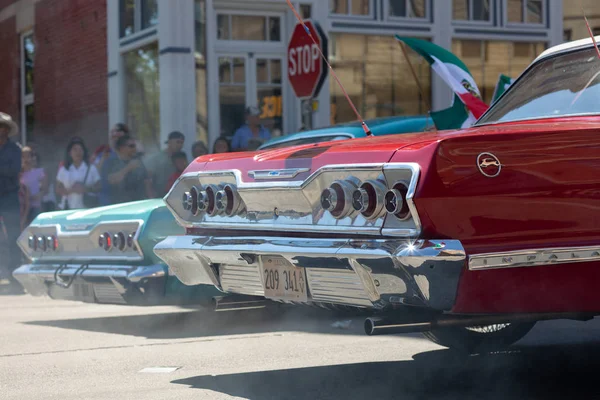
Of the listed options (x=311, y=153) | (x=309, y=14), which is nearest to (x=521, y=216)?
(x=311, y=153)

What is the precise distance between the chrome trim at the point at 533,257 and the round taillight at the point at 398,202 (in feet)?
1.20

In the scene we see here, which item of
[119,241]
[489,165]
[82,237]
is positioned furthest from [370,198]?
[82,237]

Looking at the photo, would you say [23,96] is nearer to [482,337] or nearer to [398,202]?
[482,337]

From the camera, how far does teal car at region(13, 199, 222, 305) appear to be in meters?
7.36

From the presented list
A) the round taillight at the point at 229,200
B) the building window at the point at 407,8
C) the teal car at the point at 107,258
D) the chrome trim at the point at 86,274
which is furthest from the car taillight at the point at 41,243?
the building window at the point at 407,8

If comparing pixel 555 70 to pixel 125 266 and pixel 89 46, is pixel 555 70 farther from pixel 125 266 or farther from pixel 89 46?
pixel 89 46

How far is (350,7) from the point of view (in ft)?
55.9

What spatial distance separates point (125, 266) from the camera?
24.5 feet

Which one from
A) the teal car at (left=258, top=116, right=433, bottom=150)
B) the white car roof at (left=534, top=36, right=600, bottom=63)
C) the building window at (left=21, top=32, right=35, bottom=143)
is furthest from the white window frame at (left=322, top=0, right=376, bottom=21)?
the white car roof at (left=534, top=36, right=600, bottom=63)

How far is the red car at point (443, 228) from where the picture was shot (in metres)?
4.39

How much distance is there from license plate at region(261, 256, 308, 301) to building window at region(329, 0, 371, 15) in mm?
12044

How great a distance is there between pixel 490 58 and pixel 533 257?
1424cm

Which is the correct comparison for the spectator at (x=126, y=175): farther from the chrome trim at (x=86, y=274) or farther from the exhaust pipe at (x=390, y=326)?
the exhaust pipe at (x=390, y=326)

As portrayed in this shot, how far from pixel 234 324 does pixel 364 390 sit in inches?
115
